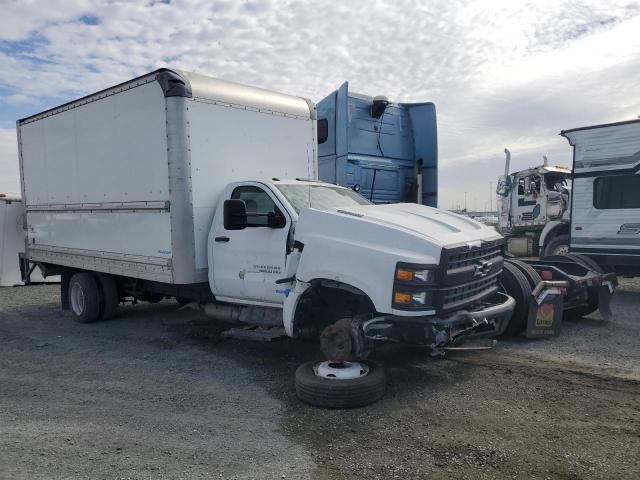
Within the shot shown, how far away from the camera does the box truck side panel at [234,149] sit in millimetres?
6215

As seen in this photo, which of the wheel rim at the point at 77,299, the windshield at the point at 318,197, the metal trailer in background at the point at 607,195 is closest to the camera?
the windshield at the point at 318,197

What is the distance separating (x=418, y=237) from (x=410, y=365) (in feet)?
5.84

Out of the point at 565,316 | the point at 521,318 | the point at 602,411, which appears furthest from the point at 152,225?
the point at 565,316

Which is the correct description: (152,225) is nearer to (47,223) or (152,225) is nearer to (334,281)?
(334,281)

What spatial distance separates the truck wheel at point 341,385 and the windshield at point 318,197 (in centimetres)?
178

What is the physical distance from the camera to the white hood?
4566 mm

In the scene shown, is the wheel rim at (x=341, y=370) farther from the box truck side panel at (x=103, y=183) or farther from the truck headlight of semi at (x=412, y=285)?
the box truck side panel at (x=103, y=183)

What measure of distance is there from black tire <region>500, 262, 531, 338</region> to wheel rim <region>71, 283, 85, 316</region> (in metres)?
6.43

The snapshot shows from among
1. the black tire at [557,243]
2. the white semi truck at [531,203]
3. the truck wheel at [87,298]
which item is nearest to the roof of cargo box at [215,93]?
the truck wheel at [87,298]

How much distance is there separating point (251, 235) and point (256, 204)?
388 mm

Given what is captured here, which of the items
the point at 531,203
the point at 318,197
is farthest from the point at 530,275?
the point at 531,203

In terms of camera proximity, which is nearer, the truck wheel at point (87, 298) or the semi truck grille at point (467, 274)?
the semi truck grille at point (467, 274)

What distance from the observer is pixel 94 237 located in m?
7.75

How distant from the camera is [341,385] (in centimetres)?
437
